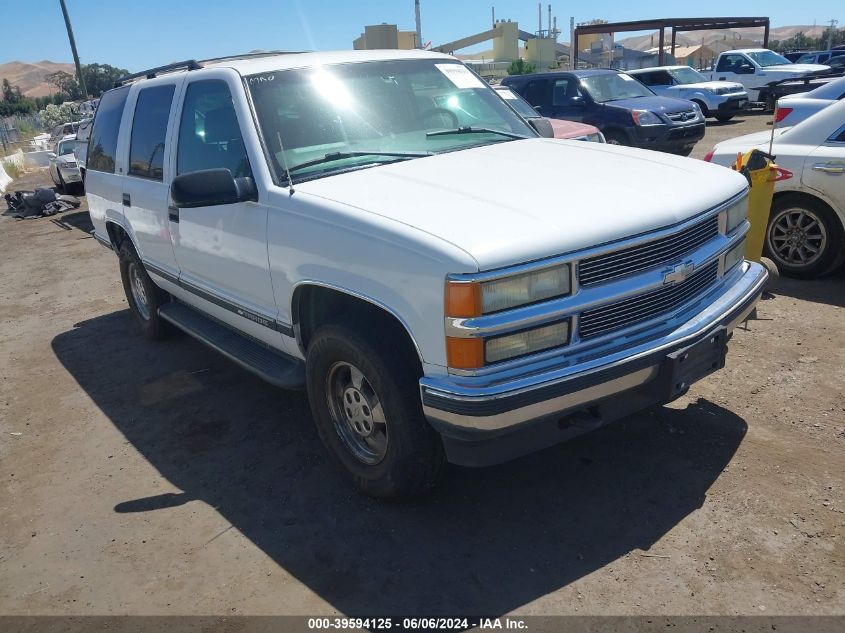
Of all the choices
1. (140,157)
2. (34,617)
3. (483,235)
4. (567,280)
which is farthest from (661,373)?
(140,157)

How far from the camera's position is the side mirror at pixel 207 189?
3.40m

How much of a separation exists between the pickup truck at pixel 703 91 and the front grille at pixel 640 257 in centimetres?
1827

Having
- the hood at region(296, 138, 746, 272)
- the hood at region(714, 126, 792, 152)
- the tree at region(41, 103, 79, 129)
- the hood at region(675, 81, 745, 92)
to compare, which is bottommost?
the tree at region(41, 103, 79, 129)

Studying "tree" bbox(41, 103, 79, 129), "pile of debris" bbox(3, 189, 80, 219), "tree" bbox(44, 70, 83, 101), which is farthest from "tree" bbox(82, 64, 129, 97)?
"pile of debris" bbox(3, 189, 80, 219)

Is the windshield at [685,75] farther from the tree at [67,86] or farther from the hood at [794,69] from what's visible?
the tree at [67,86]

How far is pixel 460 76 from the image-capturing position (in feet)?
15.4

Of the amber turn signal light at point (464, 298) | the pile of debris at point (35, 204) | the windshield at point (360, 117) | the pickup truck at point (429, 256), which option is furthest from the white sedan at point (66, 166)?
A: the amber turn signal light at point (464, 298)

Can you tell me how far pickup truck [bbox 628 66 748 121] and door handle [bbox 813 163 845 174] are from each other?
15249 millimetres

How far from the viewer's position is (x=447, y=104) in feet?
14.4

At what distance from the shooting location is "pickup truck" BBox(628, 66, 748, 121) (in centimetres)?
2000

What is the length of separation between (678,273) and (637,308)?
0.83 ft

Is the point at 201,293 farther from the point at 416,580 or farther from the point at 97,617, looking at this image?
the point at 416,580

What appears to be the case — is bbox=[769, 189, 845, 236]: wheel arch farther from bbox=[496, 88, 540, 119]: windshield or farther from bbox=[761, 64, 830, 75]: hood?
bbox=[761, 64, 830, 75]: hood

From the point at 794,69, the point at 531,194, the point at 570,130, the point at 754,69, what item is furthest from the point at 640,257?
the point at 754,69
